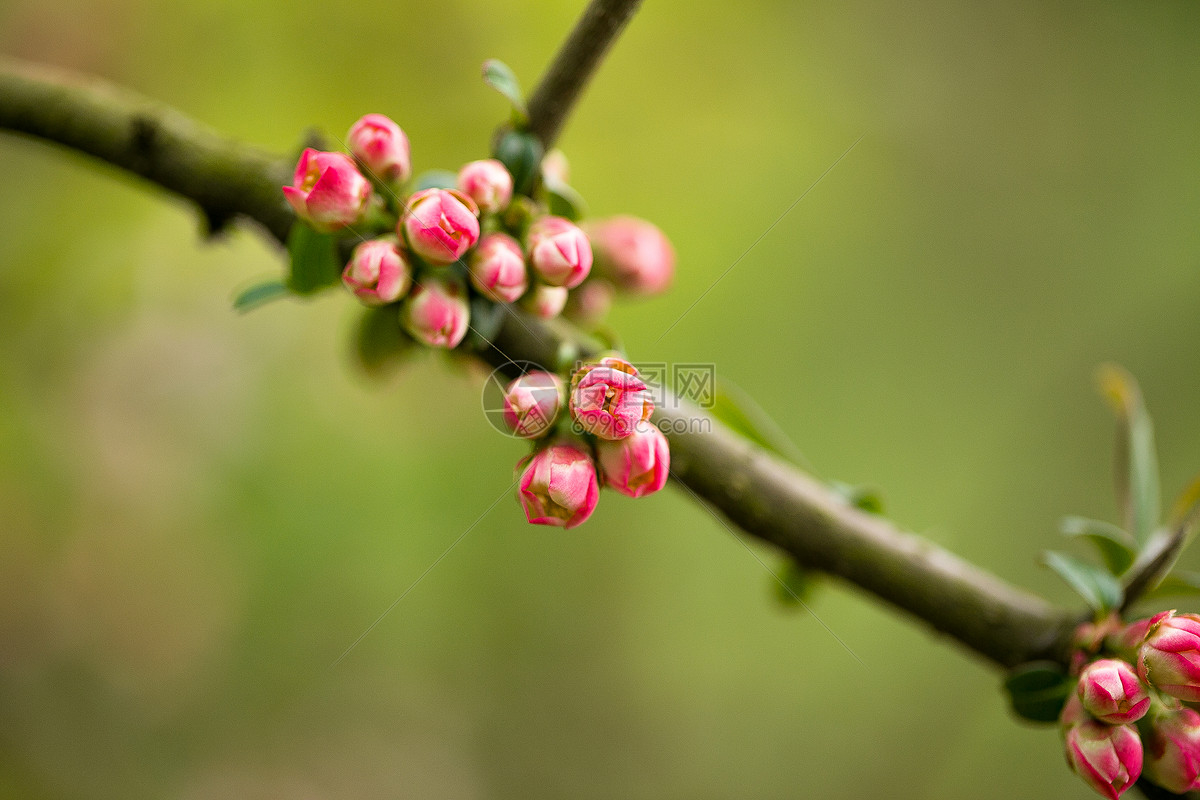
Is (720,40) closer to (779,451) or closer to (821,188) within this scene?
(821,188)

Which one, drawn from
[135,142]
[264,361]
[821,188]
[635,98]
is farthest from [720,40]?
[135,142]

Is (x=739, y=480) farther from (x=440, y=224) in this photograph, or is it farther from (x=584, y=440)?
(x=440, y=224)

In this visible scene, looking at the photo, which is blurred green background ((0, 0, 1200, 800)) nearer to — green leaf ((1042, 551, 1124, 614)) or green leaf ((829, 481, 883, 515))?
green leaf ((829, 481, 883, 515))

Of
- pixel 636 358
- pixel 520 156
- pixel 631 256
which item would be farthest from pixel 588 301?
pixel 636 358

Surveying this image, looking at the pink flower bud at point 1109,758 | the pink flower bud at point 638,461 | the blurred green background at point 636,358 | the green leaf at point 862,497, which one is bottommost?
the blurred green background at point 636,358

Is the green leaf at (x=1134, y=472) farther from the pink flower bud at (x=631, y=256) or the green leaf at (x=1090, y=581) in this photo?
the pink flower bud at (x=631, y=256)

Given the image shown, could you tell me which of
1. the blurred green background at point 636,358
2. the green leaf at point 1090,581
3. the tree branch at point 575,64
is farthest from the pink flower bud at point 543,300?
the blurred green background at point 636,358

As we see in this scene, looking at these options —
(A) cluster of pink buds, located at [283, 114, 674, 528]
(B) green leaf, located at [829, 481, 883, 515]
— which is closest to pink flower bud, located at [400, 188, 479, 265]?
(A) cluster of pink buds, located at [283, 114, 674, 528]
